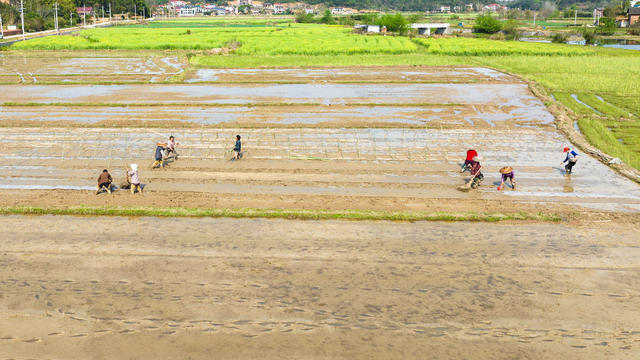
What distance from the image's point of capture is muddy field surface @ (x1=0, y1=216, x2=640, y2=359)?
10375 mm

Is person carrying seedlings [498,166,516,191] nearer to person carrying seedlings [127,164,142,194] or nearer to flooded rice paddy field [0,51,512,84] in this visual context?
person carrying seedlings [127,164,142,194]

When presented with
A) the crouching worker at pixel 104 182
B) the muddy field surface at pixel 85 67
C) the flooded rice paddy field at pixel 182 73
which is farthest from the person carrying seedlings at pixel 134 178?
the muddy field surface at pixel 85 67

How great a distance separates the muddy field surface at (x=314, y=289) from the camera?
1038 cm

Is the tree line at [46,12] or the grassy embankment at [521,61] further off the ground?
the tree line at [46,12]

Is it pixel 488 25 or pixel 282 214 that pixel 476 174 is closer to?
pixel 282 214

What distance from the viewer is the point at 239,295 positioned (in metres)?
12.0

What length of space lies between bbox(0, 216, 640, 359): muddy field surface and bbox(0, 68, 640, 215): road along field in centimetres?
189

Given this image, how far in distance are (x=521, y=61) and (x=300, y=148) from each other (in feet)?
147

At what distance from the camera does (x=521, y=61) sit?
59812 mm

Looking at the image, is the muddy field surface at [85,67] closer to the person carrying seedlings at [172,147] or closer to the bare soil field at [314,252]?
the bare soil field at [314,252]

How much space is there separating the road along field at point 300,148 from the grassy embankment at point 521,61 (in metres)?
2.84

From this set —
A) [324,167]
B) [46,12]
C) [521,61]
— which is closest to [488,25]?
[521,61]

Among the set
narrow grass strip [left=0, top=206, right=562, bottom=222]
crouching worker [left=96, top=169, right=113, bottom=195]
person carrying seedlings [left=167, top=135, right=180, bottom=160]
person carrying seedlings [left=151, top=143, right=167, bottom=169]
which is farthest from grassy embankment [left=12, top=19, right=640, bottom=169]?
crouching worker [left=96, top=169, right=113, bottom=195]

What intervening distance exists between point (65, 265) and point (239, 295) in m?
4.63
